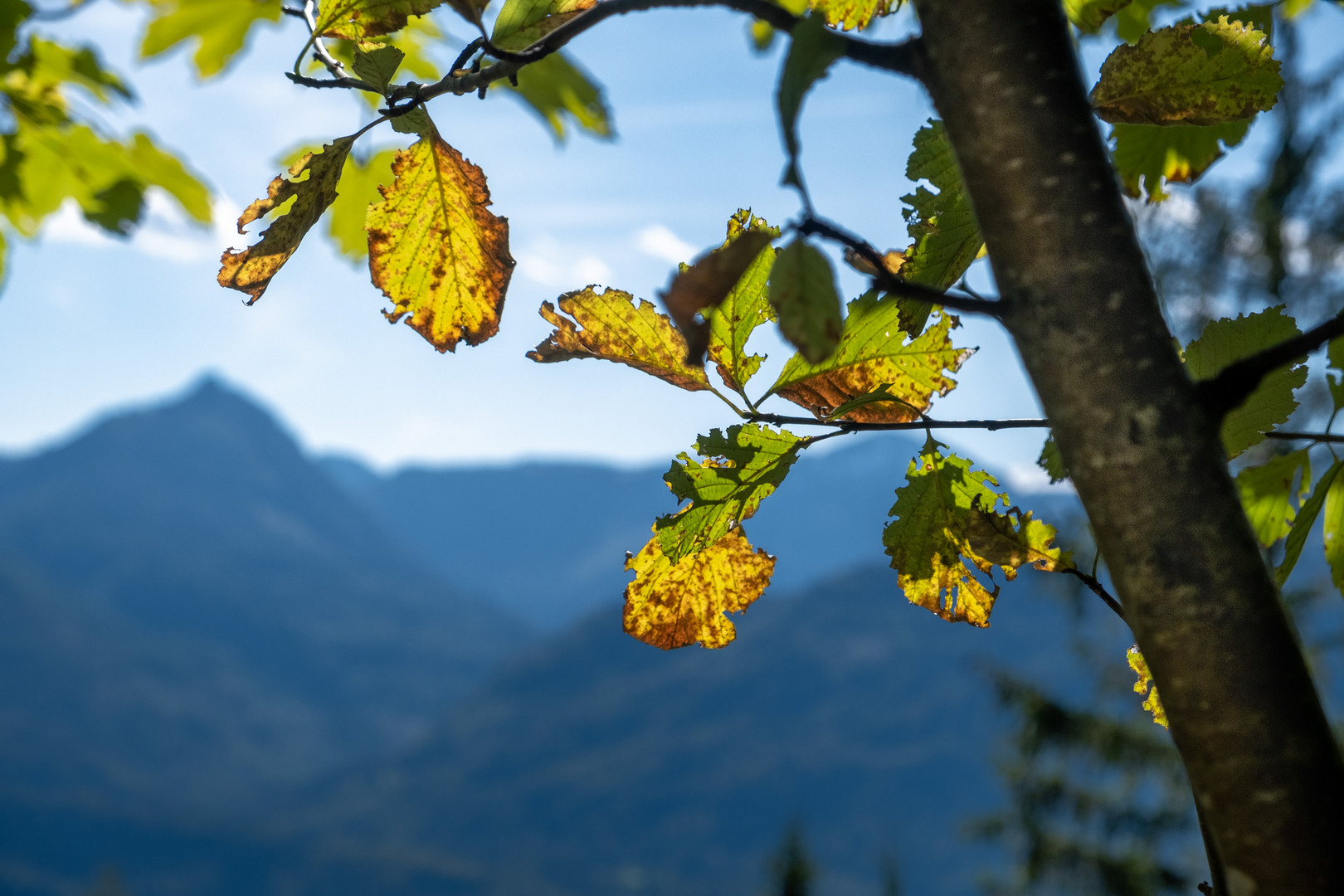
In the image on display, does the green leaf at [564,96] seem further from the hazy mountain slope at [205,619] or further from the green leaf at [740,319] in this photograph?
Answer: the hazy mountain slope at [205,619]

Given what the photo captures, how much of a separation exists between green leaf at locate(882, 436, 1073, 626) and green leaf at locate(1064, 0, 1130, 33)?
0.33 m

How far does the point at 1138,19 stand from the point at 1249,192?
12.6m

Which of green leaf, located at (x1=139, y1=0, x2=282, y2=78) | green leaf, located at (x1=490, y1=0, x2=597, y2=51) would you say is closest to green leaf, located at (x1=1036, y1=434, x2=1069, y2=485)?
green leaf, located at (x1=490, y1=0, x2=597, y2=51)

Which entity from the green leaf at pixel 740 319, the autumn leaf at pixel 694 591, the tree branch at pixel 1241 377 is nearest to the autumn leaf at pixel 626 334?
the green leaf at pixel 740 319

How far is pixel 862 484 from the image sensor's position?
12406 centimetres

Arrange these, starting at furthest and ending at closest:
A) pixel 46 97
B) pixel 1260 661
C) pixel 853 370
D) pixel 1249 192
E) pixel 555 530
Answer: pixel 555 530 → pixel 1249 192 → pixel 46 97 → pixel 853 370 → pixel 1260 661

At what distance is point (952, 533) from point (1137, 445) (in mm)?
266

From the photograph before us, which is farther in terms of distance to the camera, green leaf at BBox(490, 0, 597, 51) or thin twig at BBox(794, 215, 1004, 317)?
green leaf at BBox(490, 0, 597, 51)

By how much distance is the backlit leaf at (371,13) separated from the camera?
67 centimetres

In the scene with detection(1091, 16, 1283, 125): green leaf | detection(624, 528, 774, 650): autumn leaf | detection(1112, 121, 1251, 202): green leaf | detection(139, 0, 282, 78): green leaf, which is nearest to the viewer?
detection(1091, 16, 1283, 125): green leaf

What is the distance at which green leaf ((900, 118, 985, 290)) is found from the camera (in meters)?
0.64

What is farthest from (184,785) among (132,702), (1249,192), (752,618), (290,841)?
(1249,192)

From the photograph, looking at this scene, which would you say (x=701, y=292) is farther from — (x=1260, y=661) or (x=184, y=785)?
(x=184, y=785)

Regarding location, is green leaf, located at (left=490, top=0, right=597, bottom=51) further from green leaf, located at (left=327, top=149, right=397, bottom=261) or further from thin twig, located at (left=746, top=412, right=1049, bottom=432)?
green leaf, located at (left=327, top=149, right=397, bottom=261)
